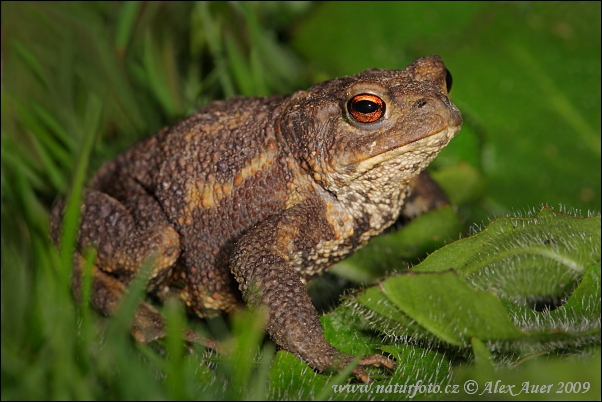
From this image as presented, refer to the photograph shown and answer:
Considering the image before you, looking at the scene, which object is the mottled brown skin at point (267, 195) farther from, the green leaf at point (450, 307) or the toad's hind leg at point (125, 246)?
the green leaf at point (450, 307)

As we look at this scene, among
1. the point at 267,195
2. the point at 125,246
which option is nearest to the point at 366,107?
the point at 267,195

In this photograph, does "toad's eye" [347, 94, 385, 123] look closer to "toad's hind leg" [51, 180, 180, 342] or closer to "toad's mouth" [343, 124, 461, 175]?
"toad's mouth" [343, 124, 461, 175]

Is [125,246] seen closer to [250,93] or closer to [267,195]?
[267,195]

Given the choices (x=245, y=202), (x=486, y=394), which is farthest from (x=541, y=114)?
(x=486, y=394)

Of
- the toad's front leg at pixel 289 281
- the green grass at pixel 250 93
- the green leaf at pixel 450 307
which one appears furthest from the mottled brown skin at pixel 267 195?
the green leaf at pixel 450 307

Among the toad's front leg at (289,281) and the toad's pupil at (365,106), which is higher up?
the toad's pupil at (365,106)

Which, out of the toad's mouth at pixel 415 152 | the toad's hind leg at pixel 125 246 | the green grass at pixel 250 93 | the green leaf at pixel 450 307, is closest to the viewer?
the green leaf at pixel 450 307

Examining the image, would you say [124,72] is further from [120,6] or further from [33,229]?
[33,229]

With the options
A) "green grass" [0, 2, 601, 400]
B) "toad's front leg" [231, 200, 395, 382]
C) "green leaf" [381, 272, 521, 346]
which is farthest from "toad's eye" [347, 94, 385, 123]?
"green leaf" [381, 272, 521, 346]
